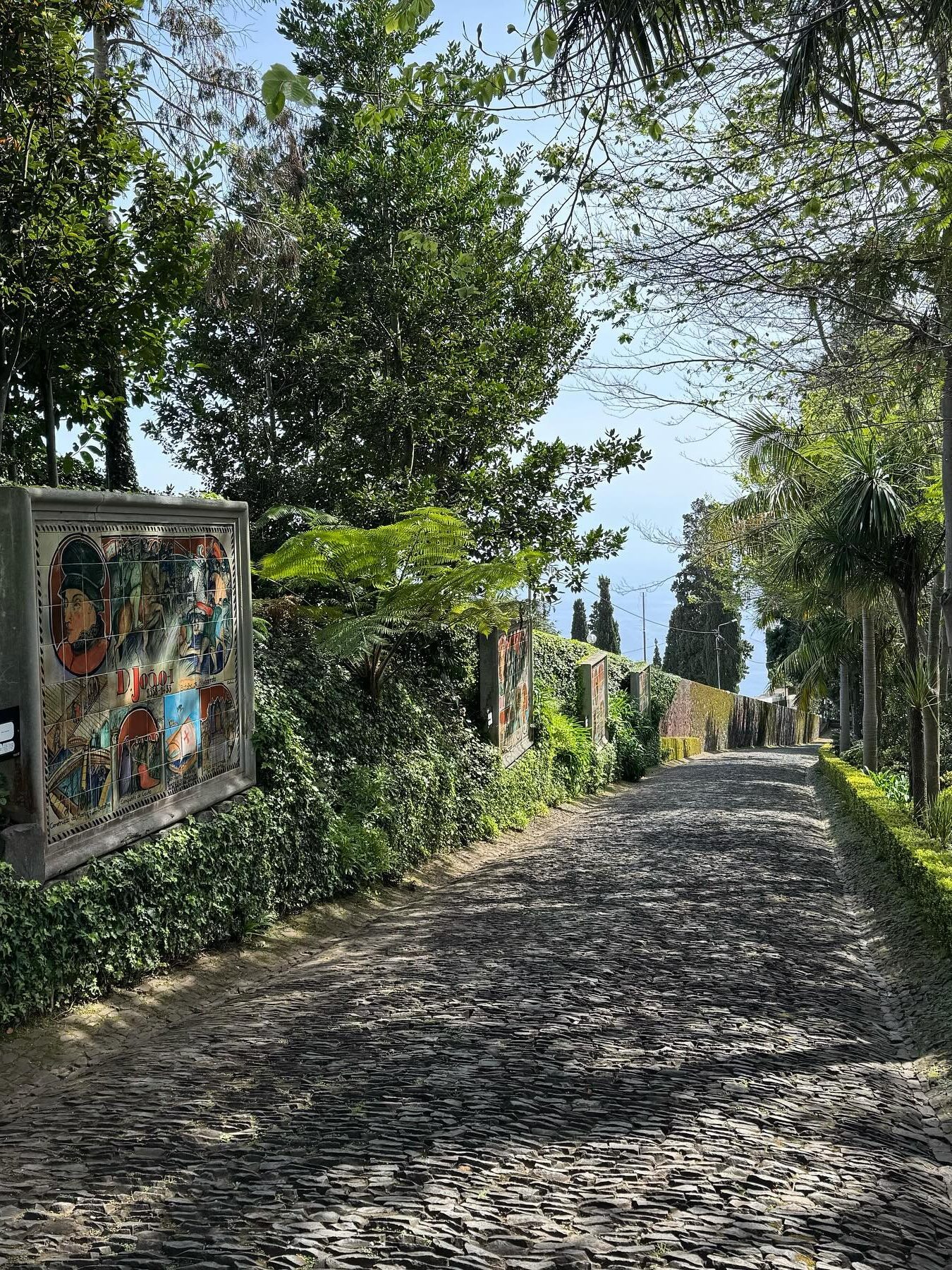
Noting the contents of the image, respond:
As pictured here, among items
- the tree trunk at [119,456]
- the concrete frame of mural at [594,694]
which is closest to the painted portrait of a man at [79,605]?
the tree trunk at [119,456]

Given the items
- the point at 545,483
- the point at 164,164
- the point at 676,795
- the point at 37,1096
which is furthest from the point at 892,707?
the point at 37,1096

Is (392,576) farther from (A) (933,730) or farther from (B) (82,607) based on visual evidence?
(A) (933,730)

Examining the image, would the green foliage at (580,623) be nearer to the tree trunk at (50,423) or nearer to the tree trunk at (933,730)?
the tree trunk at (933,730)

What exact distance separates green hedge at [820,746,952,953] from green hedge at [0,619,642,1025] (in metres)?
4.52

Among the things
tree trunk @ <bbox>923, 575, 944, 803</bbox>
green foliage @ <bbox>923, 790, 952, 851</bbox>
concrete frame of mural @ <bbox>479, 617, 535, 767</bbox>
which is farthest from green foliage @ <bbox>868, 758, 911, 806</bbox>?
concrete frame of mural @ <bbox>479, 617, 535, 767</bbox>

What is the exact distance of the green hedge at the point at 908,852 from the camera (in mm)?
8102

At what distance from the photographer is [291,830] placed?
8.47m

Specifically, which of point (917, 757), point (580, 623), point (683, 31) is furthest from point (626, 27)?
point (580, 623)

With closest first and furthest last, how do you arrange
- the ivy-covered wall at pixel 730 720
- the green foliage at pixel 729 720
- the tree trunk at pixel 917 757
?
the tree trunk at pixel 917 757
the green foliage at pixel 729 720
the ivy-covered wall at pixel 730 720

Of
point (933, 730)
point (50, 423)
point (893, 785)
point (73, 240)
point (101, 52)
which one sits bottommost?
point (893, 785)

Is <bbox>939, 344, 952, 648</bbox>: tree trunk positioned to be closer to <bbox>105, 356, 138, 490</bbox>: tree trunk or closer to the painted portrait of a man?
the painted portrait of a man

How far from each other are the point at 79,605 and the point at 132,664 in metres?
0.71

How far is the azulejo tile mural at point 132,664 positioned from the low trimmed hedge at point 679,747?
23502mm

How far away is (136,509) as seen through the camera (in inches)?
270
